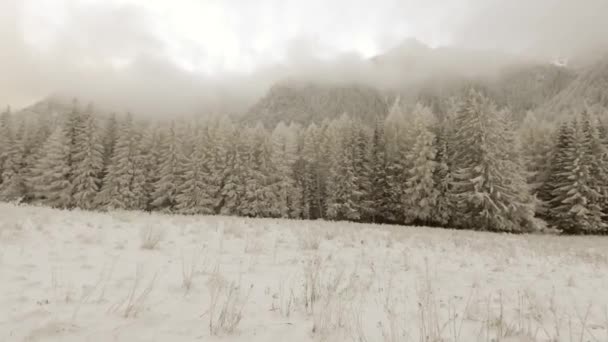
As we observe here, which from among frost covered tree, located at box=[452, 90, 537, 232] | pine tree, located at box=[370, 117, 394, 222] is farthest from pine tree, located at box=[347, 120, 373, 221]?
frost covered tree, located at box=[452, 90, 537, 232]

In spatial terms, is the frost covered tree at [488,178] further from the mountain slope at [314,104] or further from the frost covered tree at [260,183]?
the mountain slope at [314,104]

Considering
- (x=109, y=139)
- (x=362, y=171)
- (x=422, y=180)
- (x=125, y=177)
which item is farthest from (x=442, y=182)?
(x=109, y=139)

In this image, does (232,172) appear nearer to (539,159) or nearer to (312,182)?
(312,182)

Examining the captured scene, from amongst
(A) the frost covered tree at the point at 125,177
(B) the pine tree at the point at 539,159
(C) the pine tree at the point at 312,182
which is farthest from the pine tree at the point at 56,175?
(B) the pine tree at the point at 539,159

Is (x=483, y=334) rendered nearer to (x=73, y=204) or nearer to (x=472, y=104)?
(x=472, y=104)

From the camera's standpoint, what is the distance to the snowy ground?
3152 mm

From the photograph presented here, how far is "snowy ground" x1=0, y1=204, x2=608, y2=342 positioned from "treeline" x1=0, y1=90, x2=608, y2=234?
Answer: 23603mm

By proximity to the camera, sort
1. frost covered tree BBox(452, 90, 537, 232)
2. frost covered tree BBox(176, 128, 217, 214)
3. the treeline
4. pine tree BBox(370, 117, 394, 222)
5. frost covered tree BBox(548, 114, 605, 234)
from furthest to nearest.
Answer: frost covered tree BBox(176, 128, 217, 214), pine tree BBox(370, 117, 394, 222), frost covered tree BBox(548, 114, 605, 234), the treeline, frost covered tree BBox(452, 90, 537, 232)

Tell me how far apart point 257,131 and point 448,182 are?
26935 mm

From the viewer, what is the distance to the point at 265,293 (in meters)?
4.40

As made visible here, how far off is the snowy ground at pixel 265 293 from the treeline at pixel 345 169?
23603 mm

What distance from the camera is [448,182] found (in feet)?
107

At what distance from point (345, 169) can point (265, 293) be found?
35682 millimetres

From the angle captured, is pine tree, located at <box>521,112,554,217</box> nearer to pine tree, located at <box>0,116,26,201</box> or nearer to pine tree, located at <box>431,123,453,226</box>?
pine tree, located at <box>431,123,453,226</box>
